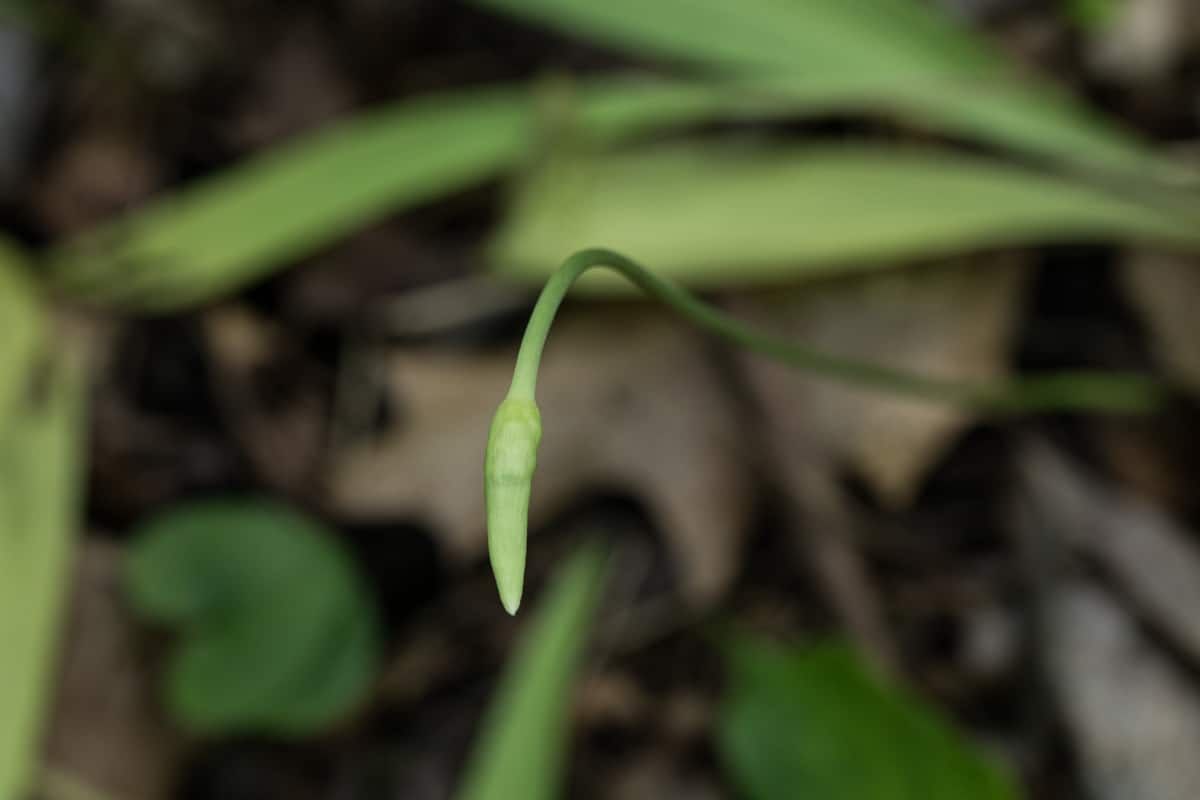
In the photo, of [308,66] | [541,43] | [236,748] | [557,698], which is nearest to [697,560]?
[557,698]

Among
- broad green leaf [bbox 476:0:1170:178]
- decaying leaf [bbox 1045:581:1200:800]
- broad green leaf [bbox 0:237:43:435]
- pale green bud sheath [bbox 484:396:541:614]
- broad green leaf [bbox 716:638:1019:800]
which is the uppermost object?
pale green bud sheath [bbox 484:396:541:614]

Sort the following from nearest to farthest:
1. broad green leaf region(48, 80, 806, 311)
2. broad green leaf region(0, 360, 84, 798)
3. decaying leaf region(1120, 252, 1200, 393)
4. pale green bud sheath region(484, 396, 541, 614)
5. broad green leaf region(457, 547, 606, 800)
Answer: pale green bud sheath region(484, 396, 541, 614) < broad green leaf region(457, 547, 606, 800) < broad green leaf region(0, 360, 84, 798) < decaying leaf region(1120, 252, 1200, 393) < broad green leaf region(48, 80, 806, 311)

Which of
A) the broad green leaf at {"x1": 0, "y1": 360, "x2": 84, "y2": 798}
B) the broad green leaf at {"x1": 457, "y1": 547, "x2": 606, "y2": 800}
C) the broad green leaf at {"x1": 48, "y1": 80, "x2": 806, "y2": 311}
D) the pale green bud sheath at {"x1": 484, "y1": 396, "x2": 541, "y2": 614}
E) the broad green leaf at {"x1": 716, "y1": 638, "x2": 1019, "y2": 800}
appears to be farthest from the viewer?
the broad green leaf at {"x1": 48, "y1": 80, "x2": 806, "y2": 311}

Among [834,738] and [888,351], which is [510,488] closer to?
[834,738]

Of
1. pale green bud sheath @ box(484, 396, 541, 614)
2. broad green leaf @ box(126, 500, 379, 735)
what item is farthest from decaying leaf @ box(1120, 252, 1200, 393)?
pale green bud sheath @ box(484, 396, 541, 614)

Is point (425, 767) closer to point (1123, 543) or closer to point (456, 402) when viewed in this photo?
point (456, 402)

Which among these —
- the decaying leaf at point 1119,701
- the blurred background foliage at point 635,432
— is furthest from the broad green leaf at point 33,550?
the decaying leaf at point 1119,701

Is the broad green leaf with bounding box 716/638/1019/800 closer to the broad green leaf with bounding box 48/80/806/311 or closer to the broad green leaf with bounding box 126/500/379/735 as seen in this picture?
the broad green leaf with bounding box 126/500/379/735

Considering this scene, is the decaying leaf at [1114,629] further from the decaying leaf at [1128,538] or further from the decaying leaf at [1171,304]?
the decaying leaf at [1171,304]
